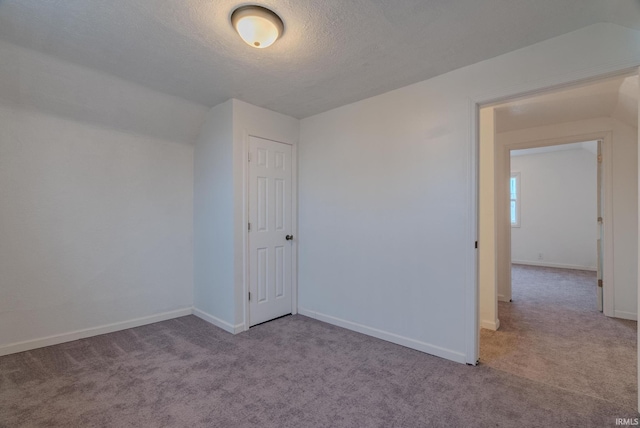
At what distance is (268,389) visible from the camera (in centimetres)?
200

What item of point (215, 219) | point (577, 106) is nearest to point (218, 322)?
point (215, 219)

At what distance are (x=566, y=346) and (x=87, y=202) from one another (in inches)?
189

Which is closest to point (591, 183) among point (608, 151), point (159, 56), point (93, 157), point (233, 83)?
point (608, 151)

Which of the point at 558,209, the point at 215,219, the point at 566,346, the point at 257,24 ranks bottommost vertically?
the point at 566,346

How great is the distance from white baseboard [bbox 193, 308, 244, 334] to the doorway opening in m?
2.28

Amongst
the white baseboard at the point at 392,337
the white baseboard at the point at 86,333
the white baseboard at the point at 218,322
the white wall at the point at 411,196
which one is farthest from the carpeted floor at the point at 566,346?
the white baseboard at the point at 86,333

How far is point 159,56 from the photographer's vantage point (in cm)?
219

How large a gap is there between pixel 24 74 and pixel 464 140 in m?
3.59

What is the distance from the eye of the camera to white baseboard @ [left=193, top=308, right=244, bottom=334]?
296 cm

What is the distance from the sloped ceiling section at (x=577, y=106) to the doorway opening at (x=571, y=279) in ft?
0.04

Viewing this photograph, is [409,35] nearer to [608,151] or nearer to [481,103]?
[481,103]

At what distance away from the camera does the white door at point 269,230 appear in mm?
3174

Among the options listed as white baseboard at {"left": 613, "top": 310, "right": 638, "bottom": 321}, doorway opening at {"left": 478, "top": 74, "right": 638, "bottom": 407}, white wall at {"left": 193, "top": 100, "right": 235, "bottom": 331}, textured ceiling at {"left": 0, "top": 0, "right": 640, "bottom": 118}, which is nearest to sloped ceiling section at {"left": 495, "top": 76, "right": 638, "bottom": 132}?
doorway opening at {"left": 478, "top": 74, "right": 638, "bottom": 407}

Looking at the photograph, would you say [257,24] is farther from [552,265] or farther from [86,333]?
[552,265]
